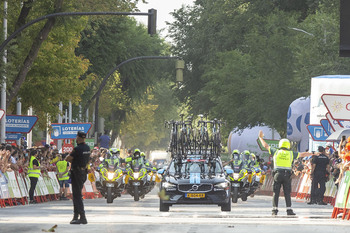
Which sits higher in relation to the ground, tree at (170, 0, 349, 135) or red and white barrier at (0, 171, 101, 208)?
tree at (170, 0, 349, 135)

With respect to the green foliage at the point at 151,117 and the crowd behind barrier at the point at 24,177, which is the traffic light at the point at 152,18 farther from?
the green foliage at the point at 151,117

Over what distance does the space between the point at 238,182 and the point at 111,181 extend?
4.13m

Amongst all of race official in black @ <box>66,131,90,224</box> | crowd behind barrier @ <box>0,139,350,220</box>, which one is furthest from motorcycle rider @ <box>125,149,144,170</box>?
race official in black @ <box>66,131,90,224</box>

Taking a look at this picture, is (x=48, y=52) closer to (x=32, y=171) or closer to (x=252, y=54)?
(x=32, y=171)

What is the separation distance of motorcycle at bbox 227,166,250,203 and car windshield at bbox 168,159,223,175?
7194mm

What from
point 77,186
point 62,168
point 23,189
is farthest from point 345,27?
point 62,168

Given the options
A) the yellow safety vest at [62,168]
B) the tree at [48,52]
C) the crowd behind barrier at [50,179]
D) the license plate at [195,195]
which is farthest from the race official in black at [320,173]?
the tree at [48,52]

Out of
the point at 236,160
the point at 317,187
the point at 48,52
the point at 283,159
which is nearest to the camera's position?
the point at 283,159

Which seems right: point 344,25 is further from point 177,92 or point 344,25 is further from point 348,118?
point 177,92

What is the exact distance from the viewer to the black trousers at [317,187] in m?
35.3

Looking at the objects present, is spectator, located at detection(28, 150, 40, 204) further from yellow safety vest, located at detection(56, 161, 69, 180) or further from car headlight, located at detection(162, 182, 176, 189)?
car headlight, located at detection(162, 182, 176, 189)

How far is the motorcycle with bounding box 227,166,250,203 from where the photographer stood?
36781mm

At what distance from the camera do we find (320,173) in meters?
35.2

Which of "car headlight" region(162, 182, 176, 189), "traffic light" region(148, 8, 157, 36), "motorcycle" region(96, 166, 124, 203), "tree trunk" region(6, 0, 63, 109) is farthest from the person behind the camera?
"tree trunk" region(6, 0, 63, 109)
